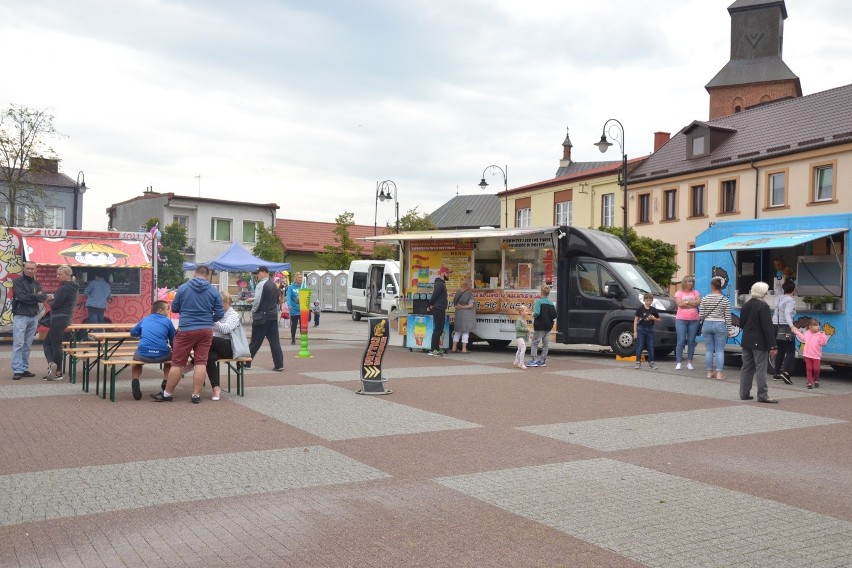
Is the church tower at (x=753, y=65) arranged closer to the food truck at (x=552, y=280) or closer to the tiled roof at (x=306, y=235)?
the tiled roof at (x=306, y=235)

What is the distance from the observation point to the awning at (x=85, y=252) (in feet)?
64.4

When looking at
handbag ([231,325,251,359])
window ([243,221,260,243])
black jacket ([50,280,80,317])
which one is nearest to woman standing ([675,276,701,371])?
handbag ([231,325,251,359])

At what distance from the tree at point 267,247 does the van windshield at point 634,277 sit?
107ft

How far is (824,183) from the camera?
33.1 metres

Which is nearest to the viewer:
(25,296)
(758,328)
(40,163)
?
(758,328)

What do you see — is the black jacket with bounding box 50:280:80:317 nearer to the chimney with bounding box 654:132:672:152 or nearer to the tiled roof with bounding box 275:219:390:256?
the chimney with bounding box 654:132:672:152


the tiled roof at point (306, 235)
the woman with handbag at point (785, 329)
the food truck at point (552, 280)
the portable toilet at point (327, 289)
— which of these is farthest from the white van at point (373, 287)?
the tiled roof at point (306, 235)

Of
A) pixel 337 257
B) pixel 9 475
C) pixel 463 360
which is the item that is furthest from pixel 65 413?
pixel 337 257

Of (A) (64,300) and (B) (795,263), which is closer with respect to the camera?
(A) (64,300)

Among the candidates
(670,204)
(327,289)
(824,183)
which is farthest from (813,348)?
(327,289)

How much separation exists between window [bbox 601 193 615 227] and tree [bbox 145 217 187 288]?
2232 cm

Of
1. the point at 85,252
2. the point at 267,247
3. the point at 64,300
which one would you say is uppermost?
the point at 267,247

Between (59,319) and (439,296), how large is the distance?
8.03 metres

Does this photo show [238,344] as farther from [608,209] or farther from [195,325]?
[608,209]
